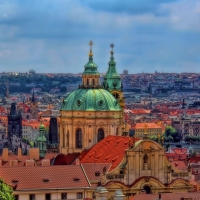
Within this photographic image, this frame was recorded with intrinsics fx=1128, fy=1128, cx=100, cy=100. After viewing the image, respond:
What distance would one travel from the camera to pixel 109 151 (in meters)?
70.5

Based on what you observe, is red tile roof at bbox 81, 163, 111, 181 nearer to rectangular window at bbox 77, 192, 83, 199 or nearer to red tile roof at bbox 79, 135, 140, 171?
red tile roof at bbox 79, 135, 140, 171

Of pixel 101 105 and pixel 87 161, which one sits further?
pixel 101 105

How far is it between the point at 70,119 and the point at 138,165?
1345 centimetres

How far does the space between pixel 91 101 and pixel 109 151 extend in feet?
27.9

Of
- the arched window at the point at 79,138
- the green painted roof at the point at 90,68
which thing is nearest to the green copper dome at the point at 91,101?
the arched window at the point at 79,138

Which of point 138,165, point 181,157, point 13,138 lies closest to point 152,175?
point 138,165

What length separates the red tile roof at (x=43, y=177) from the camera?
6088 centimetres

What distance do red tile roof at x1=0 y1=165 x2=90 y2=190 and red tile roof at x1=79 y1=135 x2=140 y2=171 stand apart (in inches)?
152

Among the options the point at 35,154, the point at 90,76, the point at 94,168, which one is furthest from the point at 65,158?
the point at 94,168

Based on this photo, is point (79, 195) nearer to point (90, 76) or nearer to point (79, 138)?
point (79, 138)

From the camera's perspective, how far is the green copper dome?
78250 millimetres

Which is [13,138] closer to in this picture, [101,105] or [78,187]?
[101,105]

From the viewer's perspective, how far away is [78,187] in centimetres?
6194

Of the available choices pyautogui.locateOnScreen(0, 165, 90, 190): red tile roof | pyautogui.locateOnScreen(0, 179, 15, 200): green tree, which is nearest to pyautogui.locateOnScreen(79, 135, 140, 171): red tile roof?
pyautogui.locateOnScreen(0, 165, 90, 190): red tile roof
